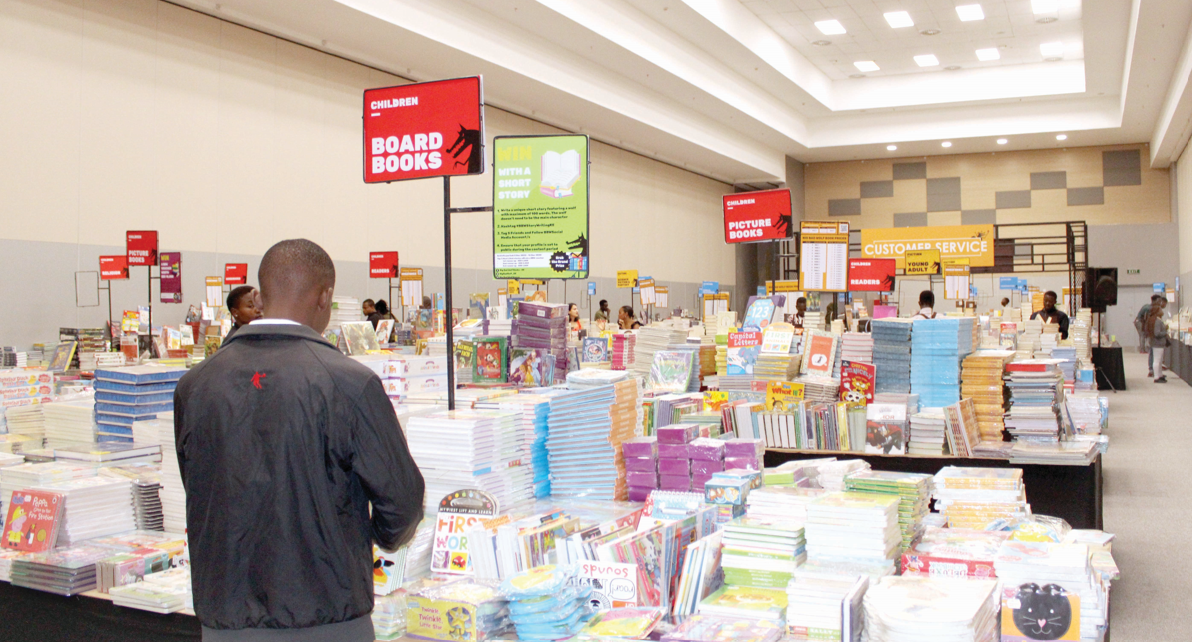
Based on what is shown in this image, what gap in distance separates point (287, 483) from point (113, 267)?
927cm

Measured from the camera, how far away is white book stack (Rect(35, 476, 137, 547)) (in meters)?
3.31

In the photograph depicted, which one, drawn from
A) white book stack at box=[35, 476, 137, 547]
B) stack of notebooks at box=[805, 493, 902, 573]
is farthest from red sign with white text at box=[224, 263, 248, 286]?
stack of notebooks at box=[805, 493, 902, 573]

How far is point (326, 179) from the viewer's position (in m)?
13.5

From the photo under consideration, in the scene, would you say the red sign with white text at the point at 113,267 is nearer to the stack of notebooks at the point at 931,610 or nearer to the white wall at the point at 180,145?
the white wall at the point at 180,145

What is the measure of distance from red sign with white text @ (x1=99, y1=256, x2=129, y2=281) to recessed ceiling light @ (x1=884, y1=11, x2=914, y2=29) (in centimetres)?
1387

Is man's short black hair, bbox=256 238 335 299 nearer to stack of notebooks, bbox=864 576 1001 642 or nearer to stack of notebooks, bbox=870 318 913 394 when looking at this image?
stack of notebooks, bbox=864 576 1001 642

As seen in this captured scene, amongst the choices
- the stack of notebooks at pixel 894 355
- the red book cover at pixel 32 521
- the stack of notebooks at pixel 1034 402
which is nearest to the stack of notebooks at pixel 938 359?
the stack of notebooks at pixel 894 355

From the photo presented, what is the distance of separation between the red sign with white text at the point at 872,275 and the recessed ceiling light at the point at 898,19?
6.69m

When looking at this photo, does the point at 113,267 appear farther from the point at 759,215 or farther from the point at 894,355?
the point at 894,355

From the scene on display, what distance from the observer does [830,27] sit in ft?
58.6

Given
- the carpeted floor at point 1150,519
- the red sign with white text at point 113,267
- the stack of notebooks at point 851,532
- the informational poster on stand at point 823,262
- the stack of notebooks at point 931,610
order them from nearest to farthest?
the stack of notebooks at point 931,610, the stack of notebooks at point 851,532, the carpeted floor at point 1150,519, the informational poster on stand at point 823,262, the red sign with white text at point 113,267

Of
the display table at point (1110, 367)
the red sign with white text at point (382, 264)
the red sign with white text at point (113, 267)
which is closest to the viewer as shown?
the red sign with white text at point (113, 267)

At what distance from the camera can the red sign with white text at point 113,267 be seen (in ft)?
31.9

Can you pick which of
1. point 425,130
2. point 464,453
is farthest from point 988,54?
point 464,453
